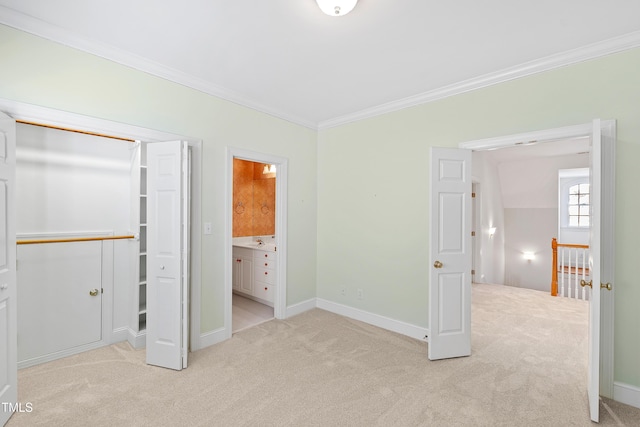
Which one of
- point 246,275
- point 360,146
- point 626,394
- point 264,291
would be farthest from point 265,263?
point 626,394

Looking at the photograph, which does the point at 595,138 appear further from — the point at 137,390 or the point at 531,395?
the point at 137,390

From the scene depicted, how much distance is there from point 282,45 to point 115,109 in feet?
4.90

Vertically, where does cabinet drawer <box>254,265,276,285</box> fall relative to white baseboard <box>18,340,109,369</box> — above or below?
above

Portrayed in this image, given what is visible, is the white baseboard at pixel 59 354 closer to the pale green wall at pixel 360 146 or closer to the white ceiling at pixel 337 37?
the pale green wall at pixel 360 146

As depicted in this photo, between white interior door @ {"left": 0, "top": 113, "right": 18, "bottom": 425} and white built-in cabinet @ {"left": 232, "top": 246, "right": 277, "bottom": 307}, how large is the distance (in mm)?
2463

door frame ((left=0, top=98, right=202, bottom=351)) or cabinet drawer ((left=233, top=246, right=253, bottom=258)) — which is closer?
door frame ((left=0, top=98, right=202, bottom=351))

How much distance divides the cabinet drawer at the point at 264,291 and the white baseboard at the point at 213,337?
3.62 feet

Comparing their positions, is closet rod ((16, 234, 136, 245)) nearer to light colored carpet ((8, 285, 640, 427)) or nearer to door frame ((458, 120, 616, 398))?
light colored carpet ((8, 285, 640, 427))

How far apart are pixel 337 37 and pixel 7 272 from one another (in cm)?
275

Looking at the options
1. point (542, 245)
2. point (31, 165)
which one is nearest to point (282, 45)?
point (31, 165)

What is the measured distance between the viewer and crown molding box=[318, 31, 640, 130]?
2223 mm

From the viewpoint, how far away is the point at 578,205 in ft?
23.7

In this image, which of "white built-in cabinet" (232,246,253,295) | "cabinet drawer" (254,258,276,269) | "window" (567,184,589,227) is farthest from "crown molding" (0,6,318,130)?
"window" (567,184,589,227)

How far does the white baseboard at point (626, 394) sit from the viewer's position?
218 centimetres
